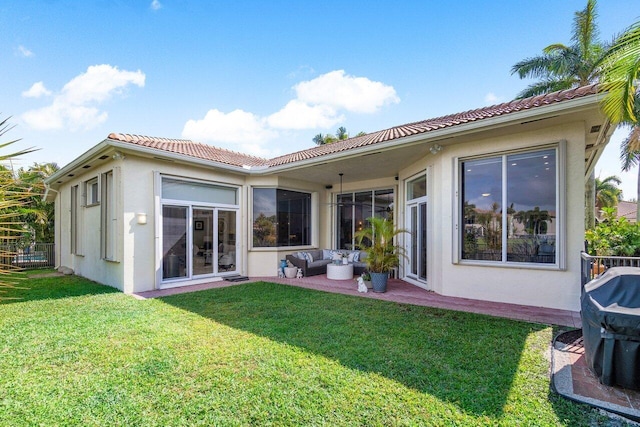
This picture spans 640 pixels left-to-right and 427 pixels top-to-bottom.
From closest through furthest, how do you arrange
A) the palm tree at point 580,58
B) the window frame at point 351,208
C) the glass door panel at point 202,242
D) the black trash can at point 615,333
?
the black trash can at point 615,333
the glass door panel at point 202,242
the window frame at point 351,208
the palm tree at point 580,58

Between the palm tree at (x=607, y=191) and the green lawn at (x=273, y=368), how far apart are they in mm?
36372

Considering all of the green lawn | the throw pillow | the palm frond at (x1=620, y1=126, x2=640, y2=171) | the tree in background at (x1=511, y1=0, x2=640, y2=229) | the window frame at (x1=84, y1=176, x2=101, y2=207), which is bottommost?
the green lawn

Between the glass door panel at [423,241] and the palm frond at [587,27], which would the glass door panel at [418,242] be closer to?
the glass door panel at [423,241]

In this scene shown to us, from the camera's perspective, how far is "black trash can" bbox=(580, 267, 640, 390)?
3.06 meters

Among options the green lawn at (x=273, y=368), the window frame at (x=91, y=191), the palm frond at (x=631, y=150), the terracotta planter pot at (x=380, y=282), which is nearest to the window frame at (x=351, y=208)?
the terracotta planter pot at (x=380, y=282)

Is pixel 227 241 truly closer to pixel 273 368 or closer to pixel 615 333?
pixel 273 368

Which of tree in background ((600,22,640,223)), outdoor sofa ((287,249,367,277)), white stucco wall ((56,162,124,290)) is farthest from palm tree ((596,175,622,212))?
white stucco wall ((56,162,124,290))

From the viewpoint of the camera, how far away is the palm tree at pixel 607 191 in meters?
31.0

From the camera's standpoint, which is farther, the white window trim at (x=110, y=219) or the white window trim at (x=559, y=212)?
the white window trim at (x=110, y=219)

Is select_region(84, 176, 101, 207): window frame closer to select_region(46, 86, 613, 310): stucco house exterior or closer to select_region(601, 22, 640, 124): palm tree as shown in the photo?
select_region(46, 86, 613, 310): stucco house exterior

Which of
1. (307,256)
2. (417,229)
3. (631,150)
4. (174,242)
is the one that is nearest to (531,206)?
(417,229)

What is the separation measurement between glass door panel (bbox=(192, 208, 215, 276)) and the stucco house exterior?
0.04m

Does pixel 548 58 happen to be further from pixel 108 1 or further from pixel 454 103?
pixel 108 1

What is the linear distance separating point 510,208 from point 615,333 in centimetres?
411
